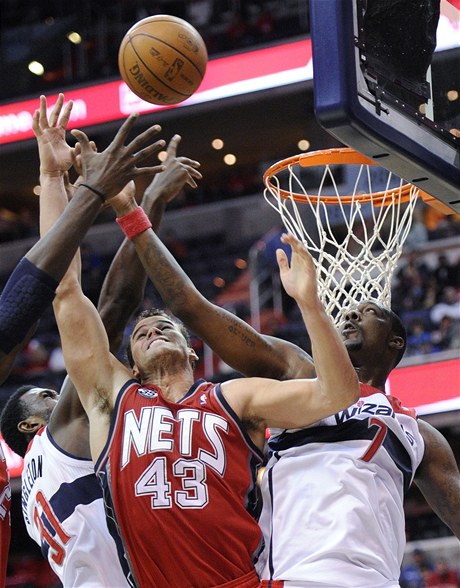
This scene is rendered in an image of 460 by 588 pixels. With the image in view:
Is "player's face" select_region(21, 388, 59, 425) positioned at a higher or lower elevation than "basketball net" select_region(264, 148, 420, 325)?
lower

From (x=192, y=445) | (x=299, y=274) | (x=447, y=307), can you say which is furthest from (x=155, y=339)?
(x=447, y=307)

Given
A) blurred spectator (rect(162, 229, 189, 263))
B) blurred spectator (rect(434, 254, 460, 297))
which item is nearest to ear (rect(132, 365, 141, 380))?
blurred spectator (rect(434, 254, 460, 297))

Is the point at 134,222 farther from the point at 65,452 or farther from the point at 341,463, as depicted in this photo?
the point at 341,463

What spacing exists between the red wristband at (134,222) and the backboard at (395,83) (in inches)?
39.3

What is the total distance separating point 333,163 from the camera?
462cm

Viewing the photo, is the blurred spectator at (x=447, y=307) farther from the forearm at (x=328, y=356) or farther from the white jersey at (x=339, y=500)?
the forearm at (x=328, y=356)

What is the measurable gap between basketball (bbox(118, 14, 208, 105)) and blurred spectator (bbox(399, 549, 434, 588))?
737 cm

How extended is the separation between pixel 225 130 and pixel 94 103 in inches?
89.2

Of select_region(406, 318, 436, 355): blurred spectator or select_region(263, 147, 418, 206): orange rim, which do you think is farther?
select_region(406, 318, 436, 355): blurred spectator

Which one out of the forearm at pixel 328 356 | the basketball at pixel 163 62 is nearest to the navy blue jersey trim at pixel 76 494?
the forearm at pixel 328 356

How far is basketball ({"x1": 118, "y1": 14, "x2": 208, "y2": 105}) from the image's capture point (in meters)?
4.30

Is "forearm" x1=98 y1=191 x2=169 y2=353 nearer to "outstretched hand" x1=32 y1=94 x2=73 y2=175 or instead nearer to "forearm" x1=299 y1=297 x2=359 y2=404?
"outstretched hand" x1=32 y1=94 x2=73 y2=175

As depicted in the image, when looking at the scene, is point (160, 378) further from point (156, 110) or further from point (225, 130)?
point (225, 130)

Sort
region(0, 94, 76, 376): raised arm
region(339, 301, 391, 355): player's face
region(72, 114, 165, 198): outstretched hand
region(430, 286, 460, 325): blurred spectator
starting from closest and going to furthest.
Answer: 1. region(0, 94, 76, 376): raised arm
2. region(72, 114, 165, 198): outstretched hand
3. region(339, 301, 391, 355): player's face
4. region(430, 286, 460, 325): blurred spectator
